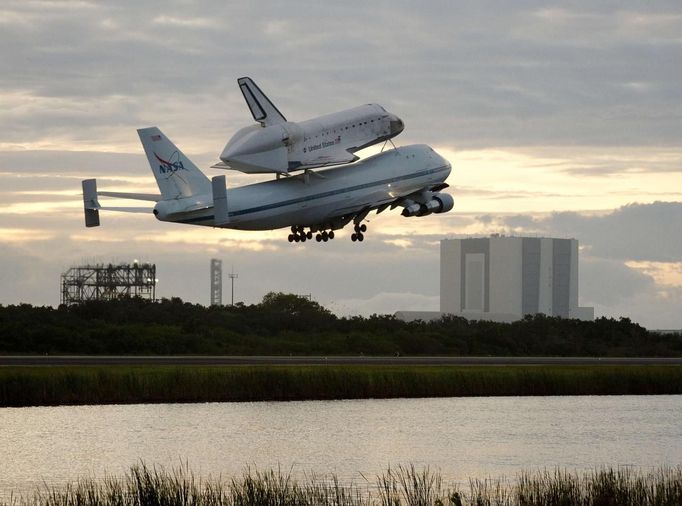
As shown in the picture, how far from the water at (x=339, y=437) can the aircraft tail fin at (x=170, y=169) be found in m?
12.3

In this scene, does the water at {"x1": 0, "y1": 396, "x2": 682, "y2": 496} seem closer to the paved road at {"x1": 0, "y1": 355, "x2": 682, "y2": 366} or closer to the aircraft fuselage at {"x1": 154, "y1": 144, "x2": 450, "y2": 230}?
the aircraft fuselage at {"x1": 154, "y1": 144, "x2": 450, "y2": 230}

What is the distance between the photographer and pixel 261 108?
7412 cm

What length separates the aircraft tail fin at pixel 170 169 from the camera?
244 feet

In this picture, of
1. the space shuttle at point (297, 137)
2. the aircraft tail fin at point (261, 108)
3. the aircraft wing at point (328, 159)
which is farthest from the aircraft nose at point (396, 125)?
the aircraft tail fin at point (261, 108)

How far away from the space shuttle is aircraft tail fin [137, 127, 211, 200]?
187 centimetres

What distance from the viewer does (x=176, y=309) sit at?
135 metres

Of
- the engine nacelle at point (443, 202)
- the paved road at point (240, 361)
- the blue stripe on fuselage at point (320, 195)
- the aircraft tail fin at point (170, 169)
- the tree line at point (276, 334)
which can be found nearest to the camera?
the blue stripe on fuselage at point (320, 195)

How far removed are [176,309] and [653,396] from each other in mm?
56336

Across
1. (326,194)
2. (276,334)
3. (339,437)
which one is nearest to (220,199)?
(326,194)

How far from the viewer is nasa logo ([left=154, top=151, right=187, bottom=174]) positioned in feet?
246

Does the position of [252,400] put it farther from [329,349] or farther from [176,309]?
[176,309]

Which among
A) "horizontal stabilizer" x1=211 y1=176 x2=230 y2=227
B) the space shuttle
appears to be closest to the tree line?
the space shuttle

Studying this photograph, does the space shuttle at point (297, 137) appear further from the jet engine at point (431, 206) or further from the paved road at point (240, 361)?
the paved road at point (240, 361)

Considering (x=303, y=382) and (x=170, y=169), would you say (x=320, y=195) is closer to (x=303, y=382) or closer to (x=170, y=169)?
(x=170, y=169)
